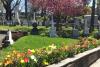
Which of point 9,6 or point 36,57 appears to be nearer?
point 36,57

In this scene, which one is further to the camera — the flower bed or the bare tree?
the bare tree

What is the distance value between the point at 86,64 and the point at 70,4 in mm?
30043

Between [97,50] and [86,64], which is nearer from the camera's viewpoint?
[86,64]

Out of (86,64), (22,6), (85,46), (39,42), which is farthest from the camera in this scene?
(22,6)

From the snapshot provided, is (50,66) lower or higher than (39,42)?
higher

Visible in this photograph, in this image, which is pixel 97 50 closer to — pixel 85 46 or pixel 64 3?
pixel 85 46

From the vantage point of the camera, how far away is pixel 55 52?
31.3 ft

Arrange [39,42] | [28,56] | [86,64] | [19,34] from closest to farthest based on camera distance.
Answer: [28,56]
[86,64]
[39,42]
[19,34]

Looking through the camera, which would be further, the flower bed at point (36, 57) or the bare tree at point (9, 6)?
the bare tree at point (9, 6)

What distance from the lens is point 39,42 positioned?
22.1 metres

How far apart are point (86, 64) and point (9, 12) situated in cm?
5592

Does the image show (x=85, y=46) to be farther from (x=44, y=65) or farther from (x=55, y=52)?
(x=44, y=65)

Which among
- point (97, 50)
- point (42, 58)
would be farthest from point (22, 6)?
point (42, 58)

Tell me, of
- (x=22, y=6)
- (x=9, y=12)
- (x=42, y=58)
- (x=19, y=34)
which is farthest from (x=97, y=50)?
(x=22, y=6)
